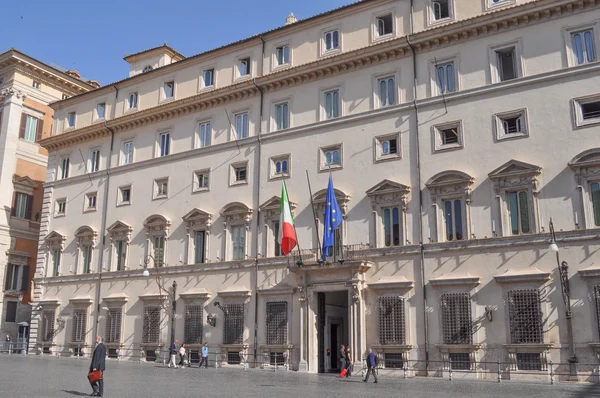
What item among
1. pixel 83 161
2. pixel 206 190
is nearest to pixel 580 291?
pixel 206 190

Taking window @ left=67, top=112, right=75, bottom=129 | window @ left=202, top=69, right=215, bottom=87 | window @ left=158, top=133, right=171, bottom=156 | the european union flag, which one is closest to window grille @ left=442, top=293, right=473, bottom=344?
the european union flag

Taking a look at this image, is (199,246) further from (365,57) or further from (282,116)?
(365,57)

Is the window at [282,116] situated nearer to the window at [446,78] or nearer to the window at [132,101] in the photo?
the window at [446,78]

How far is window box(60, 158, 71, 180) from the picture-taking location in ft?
140

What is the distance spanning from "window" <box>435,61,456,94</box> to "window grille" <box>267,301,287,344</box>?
40.8 ft

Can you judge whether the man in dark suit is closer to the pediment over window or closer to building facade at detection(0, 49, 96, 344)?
the pediment over window

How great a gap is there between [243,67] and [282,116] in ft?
14.1

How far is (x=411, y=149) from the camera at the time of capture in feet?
94.3

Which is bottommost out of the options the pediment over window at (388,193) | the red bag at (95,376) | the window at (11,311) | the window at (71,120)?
the red bag at (95,376)

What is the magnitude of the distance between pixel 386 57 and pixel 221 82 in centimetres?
1032

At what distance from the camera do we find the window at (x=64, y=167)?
42625mm

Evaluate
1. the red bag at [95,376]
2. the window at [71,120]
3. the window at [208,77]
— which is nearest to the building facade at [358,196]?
the window at [208,77]

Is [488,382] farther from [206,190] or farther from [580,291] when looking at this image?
[206,190]

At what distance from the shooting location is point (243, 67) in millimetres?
35531
